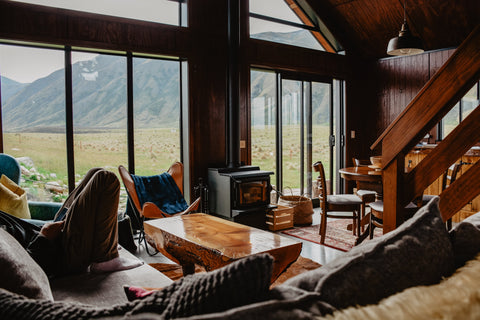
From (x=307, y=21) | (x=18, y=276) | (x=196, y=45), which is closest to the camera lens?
(x=18, y=276)

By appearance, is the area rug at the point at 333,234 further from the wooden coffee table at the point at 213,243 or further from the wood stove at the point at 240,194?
the wooden coffee table at the point at 213,243

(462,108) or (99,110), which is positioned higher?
(462,108)

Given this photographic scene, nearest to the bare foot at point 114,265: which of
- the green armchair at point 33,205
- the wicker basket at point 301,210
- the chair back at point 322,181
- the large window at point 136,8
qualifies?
→ the green armchair at point 33,205

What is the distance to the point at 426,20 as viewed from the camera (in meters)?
5.68

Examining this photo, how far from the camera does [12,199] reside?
299 cm

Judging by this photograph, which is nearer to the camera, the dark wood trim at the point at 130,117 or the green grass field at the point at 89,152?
the green grass field at the point at 89,152

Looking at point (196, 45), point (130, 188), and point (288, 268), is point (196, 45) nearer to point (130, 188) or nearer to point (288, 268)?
point (130, 188)

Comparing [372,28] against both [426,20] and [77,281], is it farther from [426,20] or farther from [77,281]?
[77,281]

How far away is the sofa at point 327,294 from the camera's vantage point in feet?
2.38

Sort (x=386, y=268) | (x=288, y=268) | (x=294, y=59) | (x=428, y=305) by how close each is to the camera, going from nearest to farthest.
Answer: (x=428, y=305)
(x=386, y=268)
(x=288, y=268)
(x=294, y=59)

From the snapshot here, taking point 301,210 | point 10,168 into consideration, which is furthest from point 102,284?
point 301,210

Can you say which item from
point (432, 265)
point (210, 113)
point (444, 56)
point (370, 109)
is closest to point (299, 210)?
point (210, 113)

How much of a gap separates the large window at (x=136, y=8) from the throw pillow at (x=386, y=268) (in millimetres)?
4157

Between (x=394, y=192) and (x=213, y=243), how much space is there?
1.17 metres
